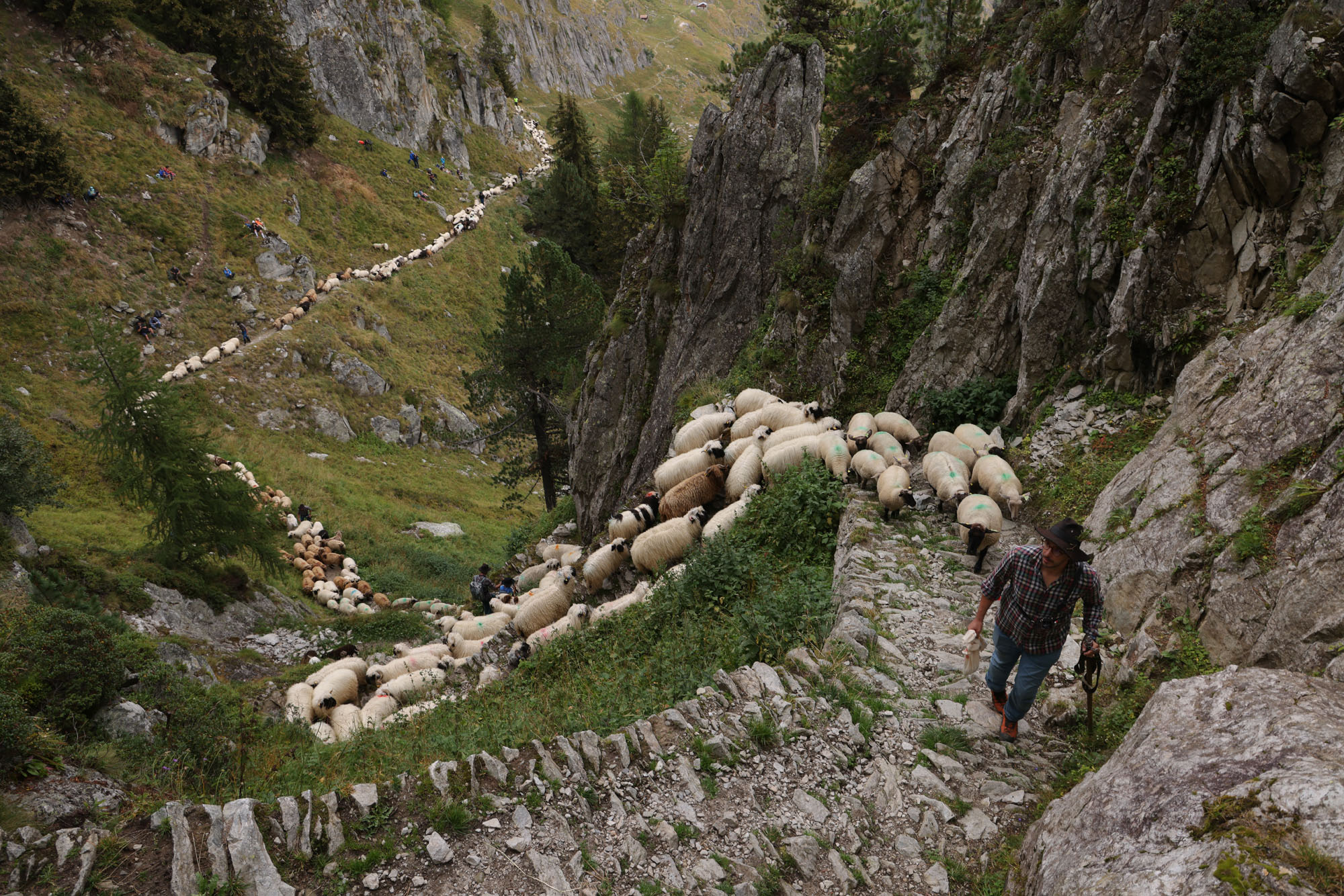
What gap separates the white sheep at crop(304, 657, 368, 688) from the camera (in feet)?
60.0

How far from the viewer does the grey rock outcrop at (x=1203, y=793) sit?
3.52 metres

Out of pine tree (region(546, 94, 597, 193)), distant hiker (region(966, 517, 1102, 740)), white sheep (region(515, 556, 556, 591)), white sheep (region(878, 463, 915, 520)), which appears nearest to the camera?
distant hiker (region(966, 517, 1102, 740))

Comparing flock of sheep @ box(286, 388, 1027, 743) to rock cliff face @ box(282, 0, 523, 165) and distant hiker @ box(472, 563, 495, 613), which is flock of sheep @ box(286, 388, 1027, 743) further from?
rock cliff face @ box(282, 0, 523, 165)

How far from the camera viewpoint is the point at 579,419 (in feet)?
97.5

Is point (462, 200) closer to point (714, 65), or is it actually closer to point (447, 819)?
point (447, 819)

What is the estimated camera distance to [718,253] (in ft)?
80.2

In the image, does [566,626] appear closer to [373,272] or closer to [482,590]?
[482,590]

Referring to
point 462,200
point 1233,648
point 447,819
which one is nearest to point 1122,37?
point 1233,648

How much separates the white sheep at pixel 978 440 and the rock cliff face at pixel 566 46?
123 meters

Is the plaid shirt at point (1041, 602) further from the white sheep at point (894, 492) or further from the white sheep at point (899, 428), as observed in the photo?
the white sheep at point (899, 428)

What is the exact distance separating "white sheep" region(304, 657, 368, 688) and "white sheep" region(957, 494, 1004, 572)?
54.3 ft

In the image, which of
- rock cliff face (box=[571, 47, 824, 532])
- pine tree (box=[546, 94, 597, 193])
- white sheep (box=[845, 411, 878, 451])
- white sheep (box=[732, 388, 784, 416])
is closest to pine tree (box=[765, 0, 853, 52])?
rock cliff face (box=[571, 47, 824, 532])

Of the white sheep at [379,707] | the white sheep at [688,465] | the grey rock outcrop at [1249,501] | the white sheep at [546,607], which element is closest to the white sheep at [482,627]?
the white sheep at [546,607]

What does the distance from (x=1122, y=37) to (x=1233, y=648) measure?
1405 centimetres
